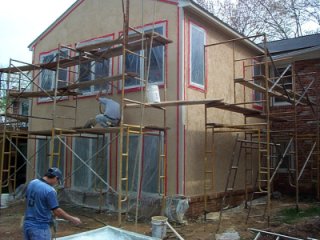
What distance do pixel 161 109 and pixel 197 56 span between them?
2025 mm

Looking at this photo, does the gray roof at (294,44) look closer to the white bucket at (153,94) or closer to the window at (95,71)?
the window at (95,71)

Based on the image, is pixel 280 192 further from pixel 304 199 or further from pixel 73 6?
pixel 73 6

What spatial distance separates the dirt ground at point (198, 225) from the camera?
27.6 ft

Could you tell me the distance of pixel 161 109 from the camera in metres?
10.6

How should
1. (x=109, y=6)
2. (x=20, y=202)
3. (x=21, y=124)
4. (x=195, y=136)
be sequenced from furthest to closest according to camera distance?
(x=21, y=124) < (x=20, y=202) < (x=109, y=6) < (x=195, y=136)

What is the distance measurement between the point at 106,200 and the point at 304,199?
6909 mm

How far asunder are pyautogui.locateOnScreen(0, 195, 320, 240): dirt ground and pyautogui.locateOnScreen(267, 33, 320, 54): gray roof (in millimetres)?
6398

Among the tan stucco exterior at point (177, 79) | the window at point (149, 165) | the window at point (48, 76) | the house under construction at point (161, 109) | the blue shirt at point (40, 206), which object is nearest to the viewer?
the blue shirt at point (40, 206)

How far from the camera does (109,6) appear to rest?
497 inches

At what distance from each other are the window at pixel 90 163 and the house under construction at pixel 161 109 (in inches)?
1.3

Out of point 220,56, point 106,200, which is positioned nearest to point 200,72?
point 220,56

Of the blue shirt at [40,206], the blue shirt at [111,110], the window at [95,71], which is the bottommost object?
the blue shirt at [40,206]

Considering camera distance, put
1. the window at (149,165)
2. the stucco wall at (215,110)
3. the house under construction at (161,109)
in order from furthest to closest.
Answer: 1. the window at (149,165)
2. the stucco wall at (215,110)
3. the house under construction at (161,109)

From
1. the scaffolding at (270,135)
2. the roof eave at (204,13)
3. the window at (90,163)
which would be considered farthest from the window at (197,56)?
the window at (90,163)
